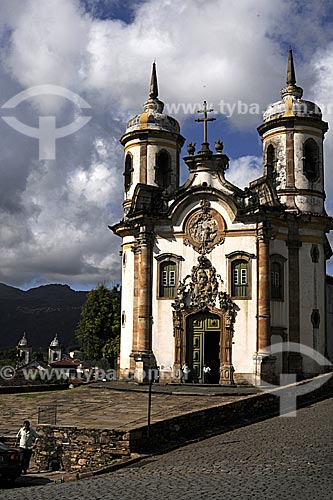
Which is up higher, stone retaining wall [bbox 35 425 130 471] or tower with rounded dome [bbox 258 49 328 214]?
tower with rounded dome [bbox 258 49 328 214]

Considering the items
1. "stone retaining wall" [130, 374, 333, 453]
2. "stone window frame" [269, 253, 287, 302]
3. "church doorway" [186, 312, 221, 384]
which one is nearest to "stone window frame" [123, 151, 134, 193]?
"church doorway" [186, 312, 221, 384]

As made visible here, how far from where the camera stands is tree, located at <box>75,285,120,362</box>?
5162 centimetres

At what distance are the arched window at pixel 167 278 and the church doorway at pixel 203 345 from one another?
163cm

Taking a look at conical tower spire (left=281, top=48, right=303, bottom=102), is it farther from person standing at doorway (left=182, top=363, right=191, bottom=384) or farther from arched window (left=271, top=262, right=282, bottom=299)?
person standing at doorway (left=182, top=363, right=191, bottom=384)

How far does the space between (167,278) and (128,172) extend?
7.24 metres

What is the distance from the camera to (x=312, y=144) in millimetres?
34906

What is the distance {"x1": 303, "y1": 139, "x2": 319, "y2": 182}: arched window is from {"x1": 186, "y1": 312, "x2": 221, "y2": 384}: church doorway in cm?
884

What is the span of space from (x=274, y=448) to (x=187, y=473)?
3395 mm

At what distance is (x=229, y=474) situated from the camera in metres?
13.8

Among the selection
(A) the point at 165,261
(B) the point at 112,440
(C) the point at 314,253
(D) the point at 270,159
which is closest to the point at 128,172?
(A) the point at 165,261

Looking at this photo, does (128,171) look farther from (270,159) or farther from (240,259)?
(240,259)

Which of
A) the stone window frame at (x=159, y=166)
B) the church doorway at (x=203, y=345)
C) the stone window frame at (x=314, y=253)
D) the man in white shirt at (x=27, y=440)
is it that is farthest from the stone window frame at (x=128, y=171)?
the man in white shirt at (x=27, y=440)
